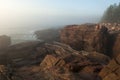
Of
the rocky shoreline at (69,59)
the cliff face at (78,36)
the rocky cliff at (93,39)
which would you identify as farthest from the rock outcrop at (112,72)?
the cliff face at (78,36)

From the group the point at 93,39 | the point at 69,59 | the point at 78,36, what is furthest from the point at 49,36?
the point at 69,59

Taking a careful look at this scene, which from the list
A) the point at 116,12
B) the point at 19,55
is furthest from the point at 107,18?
the point at 19,55

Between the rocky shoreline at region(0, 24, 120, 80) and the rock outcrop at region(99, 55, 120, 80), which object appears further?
the rocky shoreline at region(0, 24, 120, 80)

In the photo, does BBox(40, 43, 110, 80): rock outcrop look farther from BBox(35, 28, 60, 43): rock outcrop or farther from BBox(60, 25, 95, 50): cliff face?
BBox(35, 28, 60, 43): rock outcrop

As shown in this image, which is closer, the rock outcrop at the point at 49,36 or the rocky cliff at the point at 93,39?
the rocky cliff at the point at 93,39

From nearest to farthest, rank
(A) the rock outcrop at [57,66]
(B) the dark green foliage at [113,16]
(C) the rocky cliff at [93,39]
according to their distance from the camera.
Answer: (A) the rock outcrop at [57,66] → (C) the rocky cliff at [93,39] → (B) the dark green foliage at [113,16]

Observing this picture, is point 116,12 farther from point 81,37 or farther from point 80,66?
point 80,66

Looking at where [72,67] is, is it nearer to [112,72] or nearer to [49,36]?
[112,72]

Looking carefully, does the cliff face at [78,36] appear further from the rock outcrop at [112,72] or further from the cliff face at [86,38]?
the rock outcrop at [112,72]

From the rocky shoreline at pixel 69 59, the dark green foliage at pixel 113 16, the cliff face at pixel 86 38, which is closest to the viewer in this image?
the rocky shoreline at pixel 69 59

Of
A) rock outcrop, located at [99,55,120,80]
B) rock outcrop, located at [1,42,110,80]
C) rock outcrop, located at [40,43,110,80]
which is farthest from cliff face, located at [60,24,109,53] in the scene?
rock outcrop, located at [99,55,120,80]

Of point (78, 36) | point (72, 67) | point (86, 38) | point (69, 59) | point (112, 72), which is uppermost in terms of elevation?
point (69, 59)
